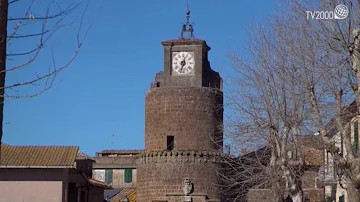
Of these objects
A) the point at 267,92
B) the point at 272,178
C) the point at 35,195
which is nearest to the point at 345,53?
the point at 267,92

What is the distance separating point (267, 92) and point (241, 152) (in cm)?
472

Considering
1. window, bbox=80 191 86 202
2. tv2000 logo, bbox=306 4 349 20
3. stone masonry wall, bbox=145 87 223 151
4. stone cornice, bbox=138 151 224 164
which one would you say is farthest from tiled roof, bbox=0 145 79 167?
tv2000 logo, bbox=306 4 349 20

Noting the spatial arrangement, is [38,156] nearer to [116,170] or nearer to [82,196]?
[82,196]

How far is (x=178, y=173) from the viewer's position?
157 feet

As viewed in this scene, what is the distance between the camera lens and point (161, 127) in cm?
4859

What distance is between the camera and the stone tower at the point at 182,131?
47906 millimetres

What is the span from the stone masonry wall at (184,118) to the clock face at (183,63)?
1390mm

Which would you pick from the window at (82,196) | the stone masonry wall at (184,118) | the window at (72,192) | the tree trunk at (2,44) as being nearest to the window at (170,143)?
the stone masonry wall at (184,118)

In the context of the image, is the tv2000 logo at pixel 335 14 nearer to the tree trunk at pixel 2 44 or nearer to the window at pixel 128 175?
the tree trunk at pixel 2 44

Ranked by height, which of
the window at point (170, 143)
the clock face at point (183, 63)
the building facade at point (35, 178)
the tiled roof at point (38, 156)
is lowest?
the building facade at point (35, 178)

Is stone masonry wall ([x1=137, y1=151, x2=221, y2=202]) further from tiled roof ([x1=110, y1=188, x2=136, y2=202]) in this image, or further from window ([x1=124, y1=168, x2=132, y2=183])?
window ([x1=124, y1=168, x2=132, y2=183])

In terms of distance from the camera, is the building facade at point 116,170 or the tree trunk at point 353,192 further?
the building facade at point 116,170

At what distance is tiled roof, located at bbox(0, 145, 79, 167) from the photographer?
41469 mm

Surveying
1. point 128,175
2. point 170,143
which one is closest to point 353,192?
point 170,143
